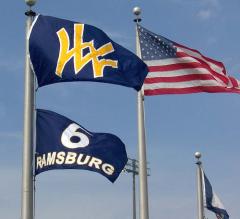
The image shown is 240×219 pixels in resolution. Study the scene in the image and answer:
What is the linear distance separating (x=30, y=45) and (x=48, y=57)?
15.4 inches

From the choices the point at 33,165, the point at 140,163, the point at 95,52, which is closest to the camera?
the point at 33,165

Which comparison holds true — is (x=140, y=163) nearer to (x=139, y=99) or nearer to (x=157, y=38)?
(x=139, y=99)

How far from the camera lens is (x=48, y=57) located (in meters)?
11.3

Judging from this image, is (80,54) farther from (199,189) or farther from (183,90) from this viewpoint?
(199,189)

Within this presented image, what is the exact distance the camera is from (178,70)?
15.6 m

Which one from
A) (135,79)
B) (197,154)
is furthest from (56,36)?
(197,154)

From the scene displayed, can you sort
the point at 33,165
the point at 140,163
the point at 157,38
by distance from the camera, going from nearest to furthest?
1. the point at 33,165
2. the point at 140,163
3. the point at 157,38

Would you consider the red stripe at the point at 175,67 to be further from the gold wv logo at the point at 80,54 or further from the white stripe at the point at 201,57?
the gold wv logo at the point at 80,54

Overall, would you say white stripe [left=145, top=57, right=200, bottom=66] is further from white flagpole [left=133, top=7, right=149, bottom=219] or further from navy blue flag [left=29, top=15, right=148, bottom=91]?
navy blue flag [left=29, top=15, right=148, bottom=91]

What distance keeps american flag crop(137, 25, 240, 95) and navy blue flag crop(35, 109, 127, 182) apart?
3453mm

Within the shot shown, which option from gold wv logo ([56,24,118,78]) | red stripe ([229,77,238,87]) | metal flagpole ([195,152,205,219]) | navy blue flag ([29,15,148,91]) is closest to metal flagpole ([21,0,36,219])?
navy blue flag ([29,15,148,91])

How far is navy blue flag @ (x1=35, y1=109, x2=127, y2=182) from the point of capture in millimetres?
11406

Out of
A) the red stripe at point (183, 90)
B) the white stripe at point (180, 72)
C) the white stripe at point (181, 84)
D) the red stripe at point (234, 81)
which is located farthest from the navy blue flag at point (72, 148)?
the red stripe at point (234, 81)

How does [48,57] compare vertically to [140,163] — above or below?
above
